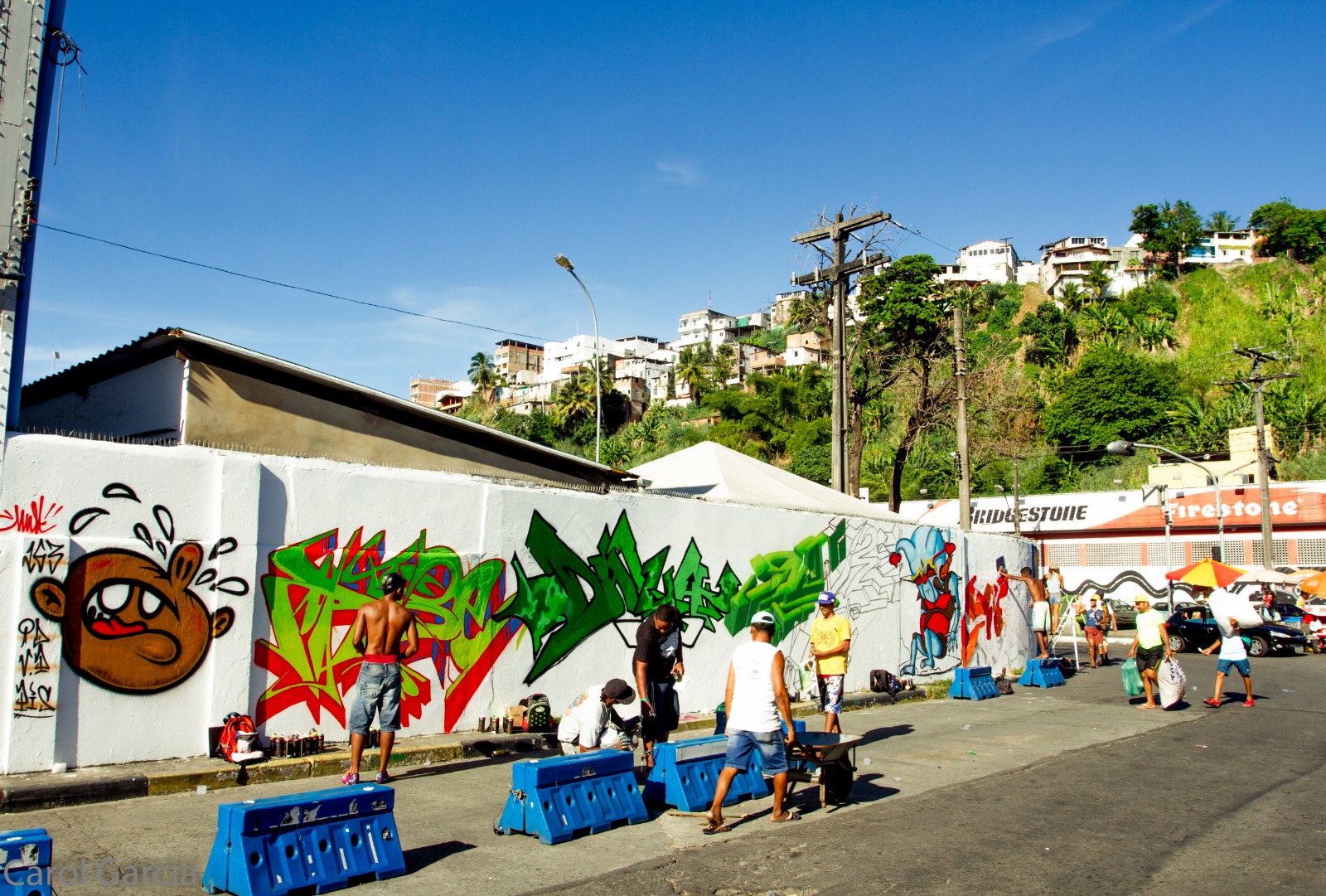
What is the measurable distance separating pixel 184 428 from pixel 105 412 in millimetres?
Result: 2199

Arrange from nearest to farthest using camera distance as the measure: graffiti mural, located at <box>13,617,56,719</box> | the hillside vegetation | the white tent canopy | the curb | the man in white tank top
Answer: the curb → the man in white tank top → graffiti mural, located at <box>13,617,56,719</box> → the white tent canopy → the hillside vegetation

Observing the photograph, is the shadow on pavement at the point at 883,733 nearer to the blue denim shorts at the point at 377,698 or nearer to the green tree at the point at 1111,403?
the blue denim shorts at the point at 377,698

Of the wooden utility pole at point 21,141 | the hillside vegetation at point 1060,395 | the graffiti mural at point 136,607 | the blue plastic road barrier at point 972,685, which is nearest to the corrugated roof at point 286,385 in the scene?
the wooden utility pole at point 21,141

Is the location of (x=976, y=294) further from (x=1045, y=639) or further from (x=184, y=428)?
(x=184, y=428)

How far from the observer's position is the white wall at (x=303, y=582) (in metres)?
7.39

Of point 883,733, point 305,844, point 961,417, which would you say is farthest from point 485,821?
point 961,417

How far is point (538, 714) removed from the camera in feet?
33.3

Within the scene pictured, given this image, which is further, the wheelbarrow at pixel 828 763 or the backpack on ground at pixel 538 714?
the backpack on ground at pixel 538 714

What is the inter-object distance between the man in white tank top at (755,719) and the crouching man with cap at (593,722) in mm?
1204

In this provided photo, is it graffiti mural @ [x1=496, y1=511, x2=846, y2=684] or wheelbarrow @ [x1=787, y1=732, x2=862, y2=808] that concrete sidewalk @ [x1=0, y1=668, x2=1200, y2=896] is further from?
graffiti mural @ [x1=496, y1=511, x2=846, y2=684]

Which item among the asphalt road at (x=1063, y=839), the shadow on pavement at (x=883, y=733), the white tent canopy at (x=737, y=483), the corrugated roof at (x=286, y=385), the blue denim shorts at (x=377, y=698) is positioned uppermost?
the corrugated roof at (x=286, y=385)

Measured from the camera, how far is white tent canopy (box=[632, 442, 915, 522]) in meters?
14.7

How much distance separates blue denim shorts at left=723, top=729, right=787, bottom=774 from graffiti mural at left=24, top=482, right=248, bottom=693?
4.59 m

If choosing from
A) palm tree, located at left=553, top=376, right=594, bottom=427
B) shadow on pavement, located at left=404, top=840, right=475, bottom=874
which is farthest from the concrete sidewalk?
palm tree, located at left=553, top=376, right=594, bottom=427
